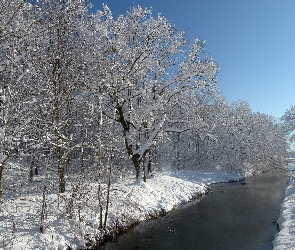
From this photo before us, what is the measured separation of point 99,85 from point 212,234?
11.9 meters

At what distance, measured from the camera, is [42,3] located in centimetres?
1328

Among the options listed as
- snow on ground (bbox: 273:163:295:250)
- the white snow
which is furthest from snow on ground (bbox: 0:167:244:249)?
snow on ground (bbox: 273:163:295:250)

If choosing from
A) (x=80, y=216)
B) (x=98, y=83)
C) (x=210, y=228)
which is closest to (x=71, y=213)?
(x=80, y=216)

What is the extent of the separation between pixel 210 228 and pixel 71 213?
299 inches

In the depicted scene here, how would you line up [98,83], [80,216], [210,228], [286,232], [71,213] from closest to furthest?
[71,213] < [286,232] < [80,216] < [210,228] < [98,83]

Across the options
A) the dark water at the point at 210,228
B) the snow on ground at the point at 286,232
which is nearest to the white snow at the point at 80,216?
the snow on ground at the point at 286,232

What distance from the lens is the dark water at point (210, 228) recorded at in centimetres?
Result: 1259

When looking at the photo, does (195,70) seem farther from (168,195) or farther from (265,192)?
(265,192)

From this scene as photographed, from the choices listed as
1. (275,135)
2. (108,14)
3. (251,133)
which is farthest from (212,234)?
(275,135)

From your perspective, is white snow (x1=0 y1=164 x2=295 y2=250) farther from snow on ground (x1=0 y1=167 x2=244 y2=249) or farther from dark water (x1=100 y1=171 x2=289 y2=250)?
dark water (x1=100 y1=171 x2=289 y2=250)

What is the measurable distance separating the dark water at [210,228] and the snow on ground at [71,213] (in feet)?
3.14

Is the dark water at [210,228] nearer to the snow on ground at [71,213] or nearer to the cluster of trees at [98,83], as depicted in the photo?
the snow on ground at [71,213]

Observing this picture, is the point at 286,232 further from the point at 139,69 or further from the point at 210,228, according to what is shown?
the point at 139,69

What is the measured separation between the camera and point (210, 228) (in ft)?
49.4
